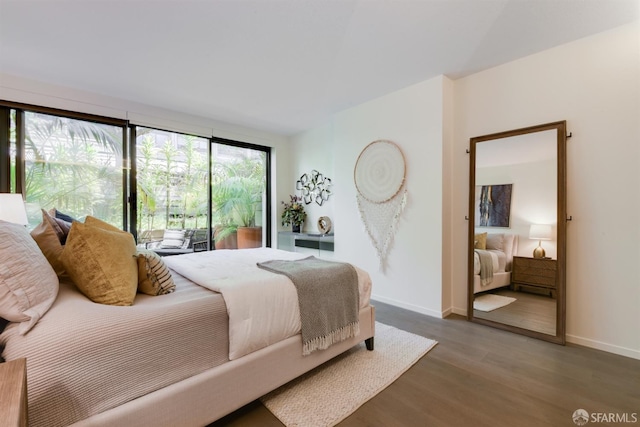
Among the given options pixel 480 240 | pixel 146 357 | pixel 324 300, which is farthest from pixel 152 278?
pixel 480 240

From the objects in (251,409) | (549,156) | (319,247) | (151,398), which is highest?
(549,156)

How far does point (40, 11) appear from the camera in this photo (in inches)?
74.0

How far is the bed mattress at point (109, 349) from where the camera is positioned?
978mm

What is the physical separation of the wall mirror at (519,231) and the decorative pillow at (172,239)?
12.3ft

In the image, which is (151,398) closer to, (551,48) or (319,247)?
(319,247)

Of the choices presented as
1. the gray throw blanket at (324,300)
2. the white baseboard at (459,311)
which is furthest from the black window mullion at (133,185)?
the white baseboard at (459,311)

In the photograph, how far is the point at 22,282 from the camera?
1.09 metres

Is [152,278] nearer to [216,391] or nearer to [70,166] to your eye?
[216,391]

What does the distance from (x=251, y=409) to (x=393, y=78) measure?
311cm

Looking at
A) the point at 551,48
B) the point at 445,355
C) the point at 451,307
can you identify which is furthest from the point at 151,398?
the point at 551,48

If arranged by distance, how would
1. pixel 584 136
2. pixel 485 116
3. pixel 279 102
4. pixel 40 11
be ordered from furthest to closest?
pixel 279 102 < pixel 485 116 < pixel 584 136 < pixel 40 11

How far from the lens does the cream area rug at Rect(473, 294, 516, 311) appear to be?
2.70 m

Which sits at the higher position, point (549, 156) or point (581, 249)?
point (549, 156)

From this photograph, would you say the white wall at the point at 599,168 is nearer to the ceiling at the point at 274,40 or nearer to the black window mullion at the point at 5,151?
the ceiling at the point at 274,40
